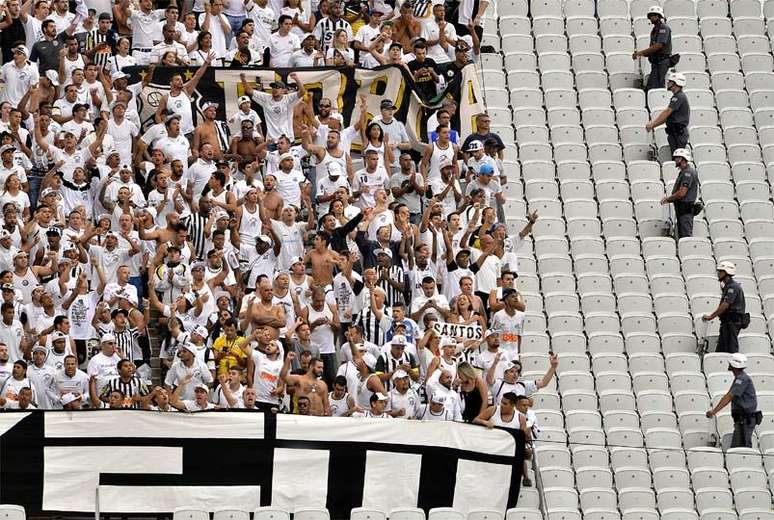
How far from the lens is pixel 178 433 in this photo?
21.6 m

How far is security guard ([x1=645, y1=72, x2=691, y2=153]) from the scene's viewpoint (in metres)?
27.2

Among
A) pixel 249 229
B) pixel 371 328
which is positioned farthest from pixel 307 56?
pixel 371 328

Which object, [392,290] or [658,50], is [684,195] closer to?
[658,50]

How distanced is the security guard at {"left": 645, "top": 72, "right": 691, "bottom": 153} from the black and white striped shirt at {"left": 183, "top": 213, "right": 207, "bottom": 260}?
6074 mm

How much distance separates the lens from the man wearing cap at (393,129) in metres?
26.2

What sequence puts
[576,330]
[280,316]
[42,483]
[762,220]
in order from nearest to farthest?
[42,483] < [280,316] < [576,330] < [762,220]

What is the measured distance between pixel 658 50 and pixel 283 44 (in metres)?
4.76

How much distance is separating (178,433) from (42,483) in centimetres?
139

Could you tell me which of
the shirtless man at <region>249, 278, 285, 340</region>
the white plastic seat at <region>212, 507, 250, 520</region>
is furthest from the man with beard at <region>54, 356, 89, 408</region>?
the white plastic seat at <region>212, 507, 250, 520</region>

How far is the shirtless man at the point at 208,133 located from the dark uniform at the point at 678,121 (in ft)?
18.1

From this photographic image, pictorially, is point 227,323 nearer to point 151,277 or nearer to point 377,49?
point 151,277

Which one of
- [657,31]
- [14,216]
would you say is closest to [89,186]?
[14,216]

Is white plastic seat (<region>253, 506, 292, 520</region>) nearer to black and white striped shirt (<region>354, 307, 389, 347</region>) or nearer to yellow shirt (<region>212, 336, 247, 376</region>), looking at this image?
yellow shirt (<region>212, 336, 247, 376</region>)

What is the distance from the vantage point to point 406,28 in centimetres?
2788
